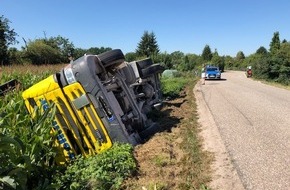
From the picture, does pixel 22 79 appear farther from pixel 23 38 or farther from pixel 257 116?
pixel 257 116

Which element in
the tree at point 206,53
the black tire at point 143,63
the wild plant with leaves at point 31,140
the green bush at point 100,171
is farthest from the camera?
the tree at point 206,53

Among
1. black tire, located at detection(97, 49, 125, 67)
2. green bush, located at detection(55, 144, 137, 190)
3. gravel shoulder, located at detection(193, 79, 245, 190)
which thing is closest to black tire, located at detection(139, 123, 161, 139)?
gravel shoulder, located at detection(193, 79, 245, 190)

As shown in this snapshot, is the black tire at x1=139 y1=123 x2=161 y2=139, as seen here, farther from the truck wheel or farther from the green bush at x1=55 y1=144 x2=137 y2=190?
the truck wheel

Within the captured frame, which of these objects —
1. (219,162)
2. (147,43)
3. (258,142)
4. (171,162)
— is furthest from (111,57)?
(147,43)

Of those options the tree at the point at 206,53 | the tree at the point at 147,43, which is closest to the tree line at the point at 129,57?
the tree at the point at 147,43

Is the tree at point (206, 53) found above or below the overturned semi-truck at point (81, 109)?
above

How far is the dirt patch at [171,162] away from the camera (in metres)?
5.16

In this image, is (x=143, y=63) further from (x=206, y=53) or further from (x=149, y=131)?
(x=206, y=53)

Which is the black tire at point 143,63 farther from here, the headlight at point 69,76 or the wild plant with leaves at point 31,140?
the wild plant with leaves at point 31,140

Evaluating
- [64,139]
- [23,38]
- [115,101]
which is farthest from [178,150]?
[23,38]

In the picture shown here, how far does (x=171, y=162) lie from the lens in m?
6.11

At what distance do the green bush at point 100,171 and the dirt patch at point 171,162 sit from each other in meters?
0.19

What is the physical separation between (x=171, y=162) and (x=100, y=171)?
4.52 feet

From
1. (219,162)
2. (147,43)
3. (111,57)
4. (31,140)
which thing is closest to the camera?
(31,140)
